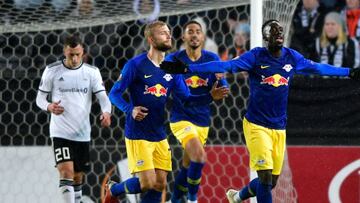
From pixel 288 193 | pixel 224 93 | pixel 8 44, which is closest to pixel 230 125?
pixel 288 193

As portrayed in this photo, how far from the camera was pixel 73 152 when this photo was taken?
8516 millimetres

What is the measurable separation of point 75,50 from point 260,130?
6.32ft

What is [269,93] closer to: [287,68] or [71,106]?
[287,68]

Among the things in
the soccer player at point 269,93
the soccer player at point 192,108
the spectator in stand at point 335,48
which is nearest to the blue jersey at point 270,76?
the soccer player at point 269,93

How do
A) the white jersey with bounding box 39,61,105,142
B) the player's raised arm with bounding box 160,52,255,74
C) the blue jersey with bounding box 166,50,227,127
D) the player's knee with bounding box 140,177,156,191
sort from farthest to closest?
the blue jersey with bounding box 166,50,227,127 < the white jersey with bounding box 39,61,105,142 < the player's knee with bounding box 140,177,156,191 < the player's raised arm with bounding box 160,52,255,74

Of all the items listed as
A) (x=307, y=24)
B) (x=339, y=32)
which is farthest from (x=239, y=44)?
(x=339, y=32)

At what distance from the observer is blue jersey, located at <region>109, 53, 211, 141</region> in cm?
762

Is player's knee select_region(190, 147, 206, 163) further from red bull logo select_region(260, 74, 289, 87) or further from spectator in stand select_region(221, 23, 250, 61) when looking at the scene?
spectator in stand select_region(221, 23, 250, 61)

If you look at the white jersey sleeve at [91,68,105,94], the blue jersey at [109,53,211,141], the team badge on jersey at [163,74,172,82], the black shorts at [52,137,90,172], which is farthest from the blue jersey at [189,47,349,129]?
the black shorts at [52,137,90,172]

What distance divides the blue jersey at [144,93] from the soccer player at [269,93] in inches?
26.2

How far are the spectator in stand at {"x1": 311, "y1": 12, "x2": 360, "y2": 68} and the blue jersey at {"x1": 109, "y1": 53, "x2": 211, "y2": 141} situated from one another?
2.97 m

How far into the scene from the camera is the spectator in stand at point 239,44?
10.2 m

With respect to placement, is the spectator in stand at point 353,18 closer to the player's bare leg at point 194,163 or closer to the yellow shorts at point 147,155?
the player's bare leg at point 194,163

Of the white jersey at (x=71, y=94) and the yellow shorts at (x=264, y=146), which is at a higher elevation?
the white jersey at (x=71, y=94)
